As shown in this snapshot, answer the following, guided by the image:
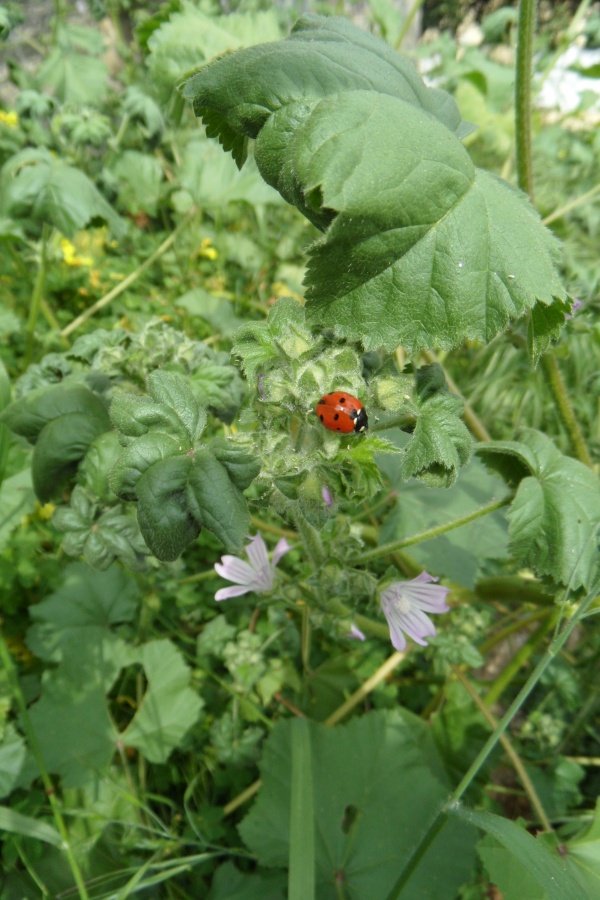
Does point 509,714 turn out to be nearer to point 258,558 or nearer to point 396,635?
point 396,635

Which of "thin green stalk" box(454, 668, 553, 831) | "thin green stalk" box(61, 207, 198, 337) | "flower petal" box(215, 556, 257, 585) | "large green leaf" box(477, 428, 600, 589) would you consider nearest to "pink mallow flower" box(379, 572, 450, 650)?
"large green leaf" box(477, 428, 600, 589)

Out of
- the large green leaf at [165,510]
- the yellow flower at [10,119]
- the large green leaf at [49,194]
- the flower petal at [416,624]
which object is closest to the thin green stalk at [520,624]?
the flower petal at [416,624]

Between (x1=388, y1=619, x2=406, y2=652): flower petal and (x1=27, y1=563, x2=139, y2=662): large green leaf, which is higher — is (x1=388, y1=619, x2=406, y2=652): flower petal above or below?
above

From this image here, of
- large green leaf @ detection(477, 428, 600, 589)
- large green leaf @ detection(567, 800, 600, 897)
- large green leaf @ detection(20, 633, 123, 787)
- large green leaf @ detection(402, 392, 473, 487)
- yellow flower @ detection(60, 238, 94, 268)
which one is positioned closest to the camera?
large green leaf @ detection(402, 392, 473, 487)

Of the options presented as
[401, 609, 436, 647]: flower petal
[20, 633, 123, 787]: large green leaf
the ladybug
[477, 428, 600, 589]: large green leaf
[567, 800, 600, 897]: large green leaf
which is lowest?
[20, 633, 123, 787]: large green leaf

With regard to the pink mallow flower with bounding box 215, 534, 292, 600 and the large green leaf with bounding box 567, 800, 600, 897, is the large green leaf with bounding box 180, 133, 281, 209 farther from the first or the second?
the large green leaf with bounding box 567, 800, 600, 897

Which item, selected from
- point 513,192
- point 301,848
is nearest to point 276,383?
point 513,192

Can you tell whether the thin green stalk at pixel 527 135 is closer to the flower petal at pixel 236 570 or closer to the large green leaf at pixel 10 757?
the flower petal at pixel 236 570
